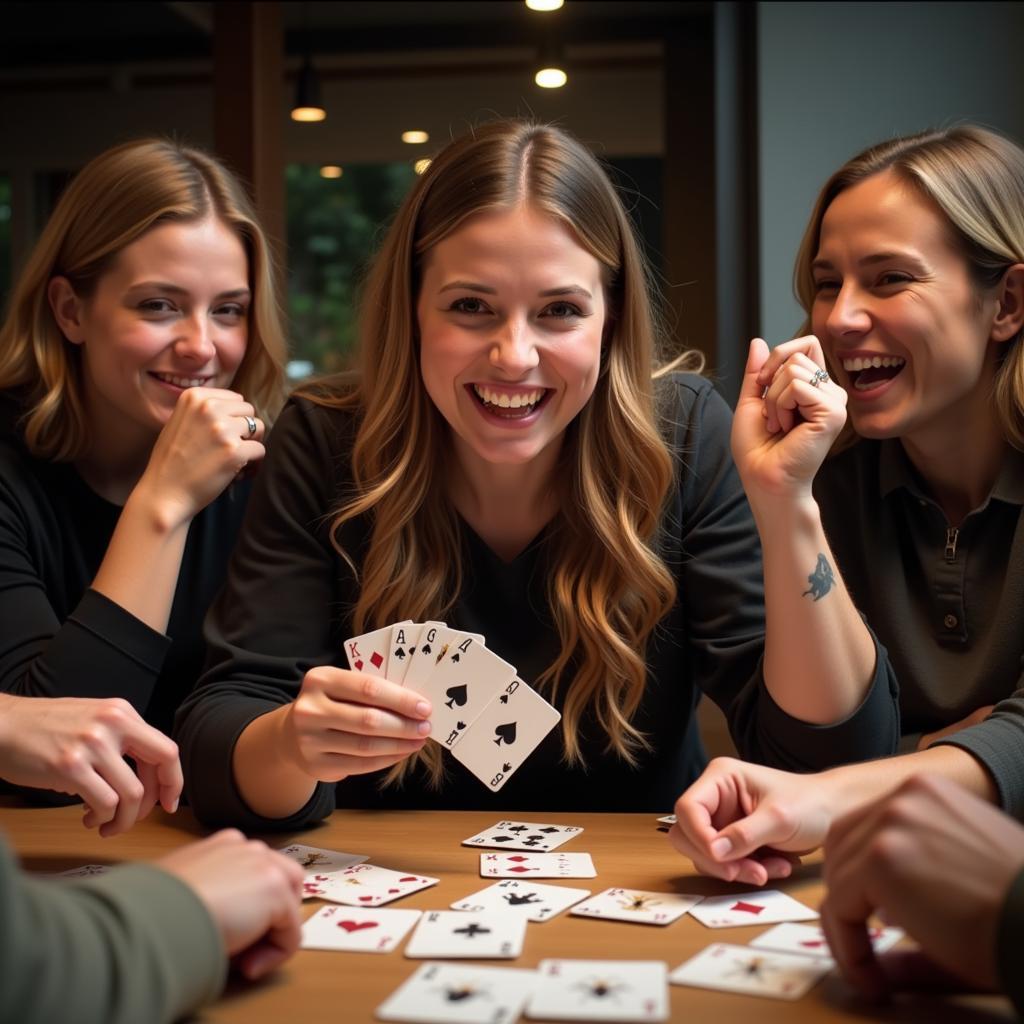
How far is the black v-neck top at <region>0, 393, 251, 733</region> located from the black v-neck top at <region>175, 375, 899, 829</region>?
133 millimetres

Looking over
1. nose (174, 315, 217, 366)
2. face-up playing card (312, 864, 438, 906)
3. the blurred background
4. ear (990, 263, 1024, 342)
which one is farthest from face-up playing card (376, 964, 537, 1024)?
the blurred background

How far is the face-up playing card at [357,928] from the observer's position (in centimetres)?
122

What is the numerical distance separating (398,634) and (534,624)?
0.44m

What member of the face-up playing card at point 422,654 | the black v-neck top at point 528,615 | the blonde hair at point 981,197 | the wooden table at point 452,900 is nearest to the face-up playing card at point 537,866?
the wooden table at point 452,900

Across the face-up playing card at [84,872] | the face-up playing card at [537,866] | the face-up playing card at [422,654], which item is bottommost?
the face-up playing card at [537,866]

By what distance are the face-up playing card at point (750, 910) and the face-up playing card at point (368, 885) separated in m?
Result: 0.32

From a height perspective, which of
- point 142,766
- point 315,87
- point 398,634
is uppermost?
point 315,87

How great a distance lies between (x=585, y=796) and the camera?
79.4 inches

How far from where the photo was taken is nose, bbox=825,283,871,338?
83.4 inches

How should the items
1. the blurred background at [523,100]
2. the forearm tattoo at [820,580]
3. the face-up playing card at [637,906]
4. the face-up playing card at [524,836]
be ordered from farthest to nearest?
the blurred background at [523,100]
the forearm tattoo at [820,580]
the face-up playing card at [524,836]
the face-up playing card at [637,906]

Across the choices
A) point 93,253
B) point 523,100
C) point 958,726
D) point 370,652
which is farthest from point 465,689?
point 523,100

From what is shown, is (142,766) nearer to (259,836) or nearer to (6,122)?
(259,836)

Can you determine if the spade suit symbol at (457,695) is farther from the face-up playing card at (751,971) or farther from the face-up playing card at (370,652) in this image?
the face-up playing card at (751,971)

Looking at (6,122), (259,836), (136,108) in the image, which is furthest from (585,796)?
(6,122)
